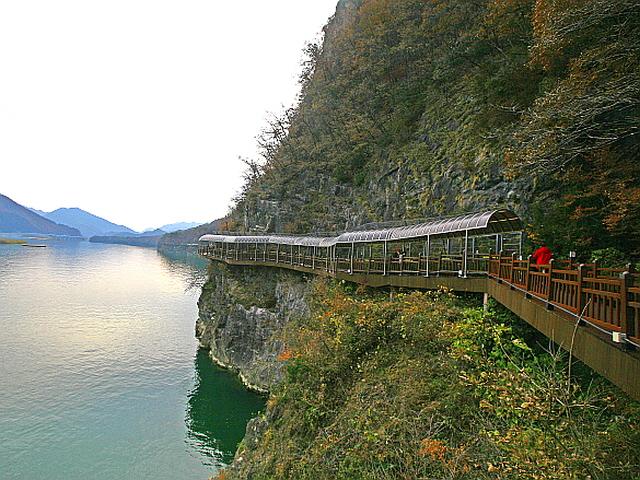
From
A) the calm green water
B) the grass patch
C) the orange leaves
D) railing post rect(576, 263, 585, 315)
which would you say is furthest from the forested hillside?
the calm green water

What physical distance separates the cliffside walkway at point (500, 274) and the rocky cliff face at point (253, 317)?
4.08 feet

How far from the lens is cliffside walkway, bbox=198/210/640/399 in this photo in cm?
472

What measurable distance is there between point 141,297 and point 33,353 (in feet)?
81.9

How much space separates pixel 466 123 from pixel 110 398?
2426 cm

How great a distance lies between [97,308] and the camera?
149ft

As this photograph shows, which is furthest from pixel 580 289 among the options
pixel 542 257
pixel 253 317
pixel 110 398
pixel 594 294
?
pixel 110 398

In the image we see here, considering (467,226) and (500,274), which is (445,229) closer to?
(467,226)

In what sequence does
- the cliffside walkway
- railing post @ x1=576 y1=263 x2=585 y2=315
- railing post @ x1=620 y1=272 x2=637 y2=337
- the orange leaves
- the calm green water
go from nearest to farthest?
railing post @ x1=620 y1=272 x2=637 y2=337 < the cliffside walkway < railing post @ x1=576 y1=263 x2=585 y2=315 < the orange leaves < the calm green water

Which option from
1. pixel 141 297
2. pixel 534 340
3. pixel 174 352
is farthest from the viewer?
pixel 141 297

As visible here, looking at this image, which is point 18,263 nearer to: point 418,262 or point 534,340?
point 418,262

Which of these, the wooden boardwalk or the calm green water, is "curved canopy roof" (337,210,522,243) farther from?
the calm green water

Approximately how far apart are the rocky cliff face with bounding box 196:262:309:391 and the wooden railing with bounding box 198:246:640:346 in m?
4.95

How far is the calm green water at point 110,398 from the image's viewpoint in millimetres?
16906

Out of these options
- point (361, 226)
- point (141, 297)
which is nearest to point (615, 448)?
point (361, 226)
